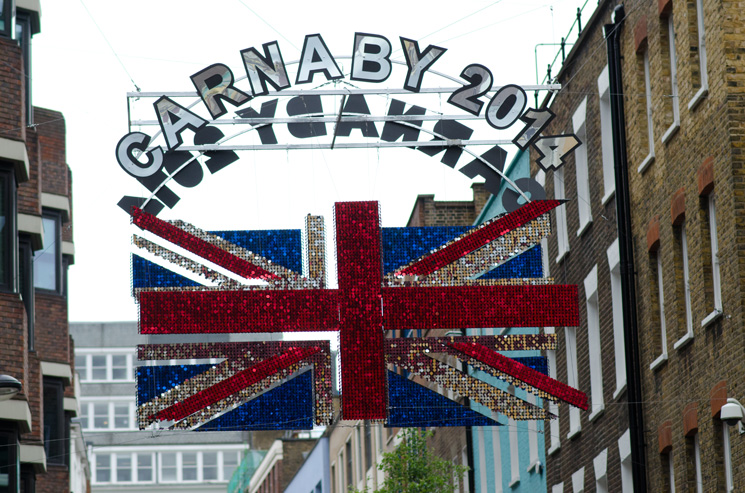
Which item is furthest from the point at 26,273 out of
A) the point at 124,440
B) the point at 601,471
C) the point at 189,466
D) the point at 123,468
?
the point at 124,440

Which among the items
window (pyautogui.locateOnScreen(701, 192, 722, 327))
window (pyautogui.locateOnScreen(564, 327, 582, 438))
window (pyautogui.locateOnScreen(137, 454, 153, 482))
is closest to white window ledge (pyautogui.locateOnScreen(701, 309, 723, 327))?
window (pyautogui.locateOnScreen(701, 192, 722, 327))

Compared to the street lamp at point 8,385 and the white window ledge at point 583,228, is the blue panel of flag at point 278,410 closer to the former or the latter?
the street lamp at point 8,385

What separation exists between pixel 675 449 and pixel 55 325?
56.4 feet

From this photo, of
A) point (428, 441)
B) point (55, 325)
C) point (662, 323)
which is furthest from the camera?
point (428, 441)

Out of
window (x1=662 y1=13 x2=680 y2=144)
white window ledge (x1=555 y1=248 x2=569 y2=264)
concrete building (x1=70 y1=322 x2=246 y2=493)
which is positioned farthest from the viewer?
concrete building (x1=70 y1=322 x2=246 y2=493)

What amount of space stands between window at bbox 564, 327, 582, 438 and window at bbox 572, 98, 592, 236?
7.99 ft

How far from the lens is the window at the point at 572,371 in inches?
1146

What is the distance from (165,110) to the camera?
21547mm

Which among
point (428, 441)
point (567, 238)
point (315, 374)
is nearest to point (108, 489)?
point (428, 441)

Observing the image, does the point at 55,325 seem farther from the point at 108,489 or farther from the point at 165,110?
the point at 108,489

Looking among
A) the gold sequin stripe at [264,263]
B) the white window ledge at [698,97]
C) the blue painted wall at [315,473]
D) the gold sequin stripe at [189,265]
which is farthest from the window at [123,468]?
the white window ledge at [698,97]

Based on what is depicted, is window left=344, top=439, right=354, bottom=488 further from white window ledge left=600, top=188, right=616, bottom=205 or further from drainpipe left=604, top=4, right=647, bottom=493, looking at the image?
drainpipe left=604, top=4, right=647, bottom=493

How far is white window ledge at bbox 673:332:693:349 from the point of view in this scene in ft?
70.9

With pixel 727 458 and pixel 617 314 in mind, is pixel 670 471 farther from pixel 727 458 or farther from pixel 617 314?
pixel 617 314
